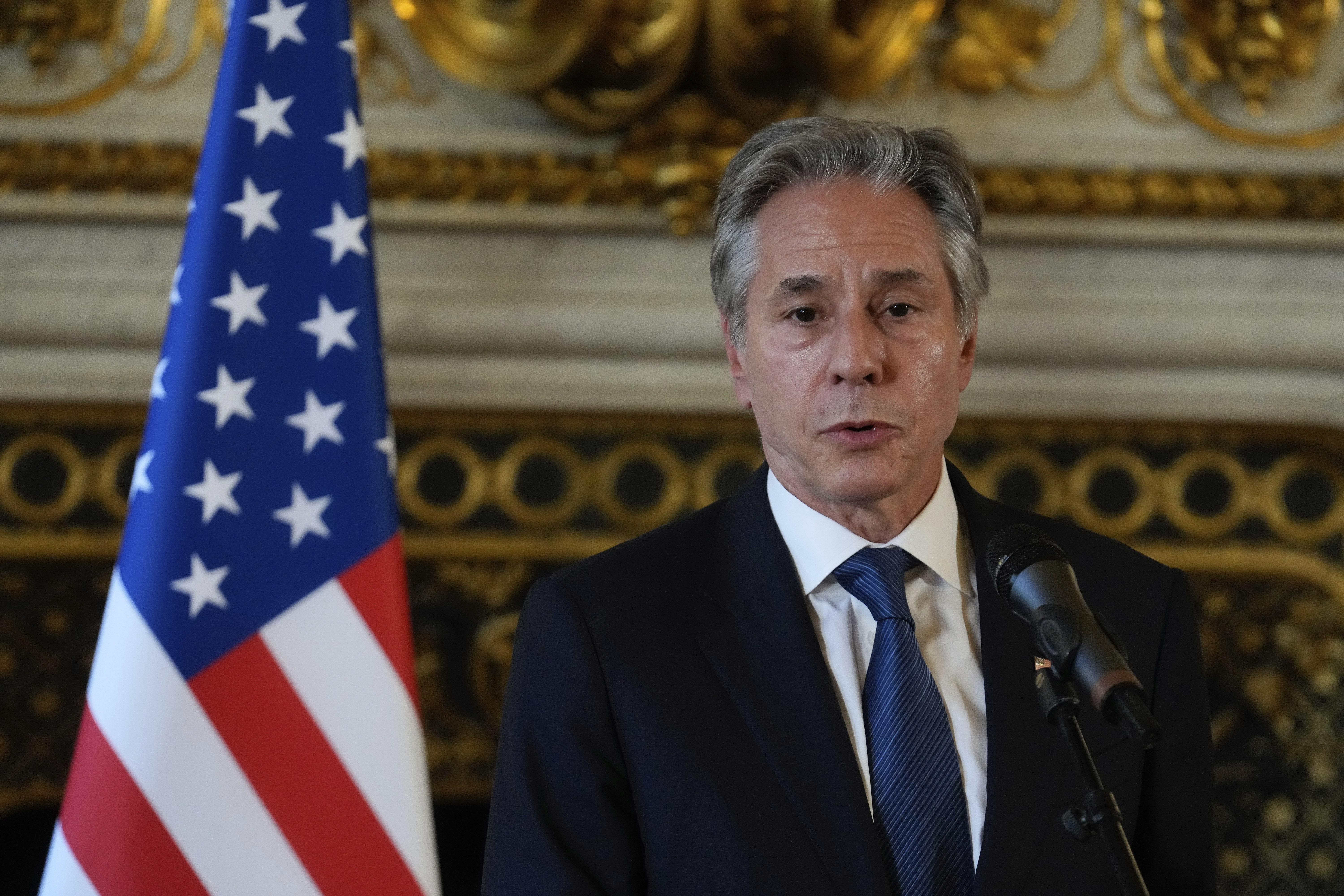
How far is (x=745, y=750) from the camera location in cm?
123

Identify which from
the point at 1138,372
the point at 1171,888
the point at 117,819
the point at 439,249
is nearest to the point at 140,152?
the point at 439,249

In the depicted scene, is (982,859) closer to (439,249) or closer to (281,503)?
(281,503)

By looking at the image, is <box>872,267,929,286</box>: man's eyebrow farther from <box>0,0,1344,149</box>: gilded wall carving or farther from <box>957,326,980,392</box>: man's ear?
<box>0,0,1344,149</box>: gilded wall carving

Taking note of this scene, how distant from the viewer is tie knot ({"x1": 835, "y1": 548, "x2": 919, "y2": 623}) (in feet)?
4.24

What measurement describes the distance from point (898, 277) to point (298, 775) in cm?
111

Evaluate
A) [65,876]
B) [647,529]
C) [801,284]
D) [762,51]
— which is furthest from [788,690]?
[762,51]

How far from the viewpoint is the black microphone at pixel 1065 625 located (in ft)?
3.12

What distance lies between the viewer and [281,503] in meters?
1.97

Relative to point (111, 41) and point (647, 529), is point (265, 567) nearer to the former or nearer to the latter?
point (647, 529)

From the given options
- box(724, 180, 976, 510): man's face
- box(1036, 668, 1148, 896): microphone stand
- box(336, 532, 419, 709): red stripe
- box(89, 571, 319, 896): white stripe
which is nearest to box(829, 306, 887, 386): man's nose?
box(724, 180, 976, 510): man's face

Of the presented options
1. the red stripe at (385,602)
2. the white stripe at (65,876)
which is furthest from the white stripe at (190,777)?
the red stripe at (385,602)

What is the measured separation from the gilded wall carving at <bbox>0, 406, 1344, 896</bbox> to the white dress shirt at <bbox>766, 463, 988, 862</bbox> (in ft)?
3.93

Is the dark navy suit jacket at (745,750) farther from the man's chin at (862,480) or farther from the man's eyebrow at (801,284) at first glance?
the man's eyebrow at (801,284)

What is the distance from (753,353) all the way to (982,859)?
1.69ft
